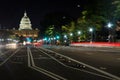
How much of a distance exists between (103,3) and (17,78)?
70905 mm

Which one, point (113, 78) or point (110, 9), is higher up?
point (110, 9)

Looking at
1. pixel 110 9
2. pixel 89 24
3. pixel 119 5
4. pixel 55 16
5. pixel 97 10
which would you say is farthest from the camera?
pixel 55 16

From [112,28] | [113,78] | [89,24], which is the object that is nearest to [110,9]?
[112,28]

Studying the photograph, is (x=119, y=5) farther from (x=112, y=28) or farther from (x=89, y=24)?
(x=89, y=24)

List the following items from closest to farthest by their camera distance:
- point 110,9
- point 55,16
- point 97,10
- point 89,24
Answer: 1. point 110,9
2. point 97,10
3. point 89,24
4. point 55,16

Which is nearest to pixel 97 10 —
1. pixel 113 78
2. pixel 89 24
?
pixel 89 24

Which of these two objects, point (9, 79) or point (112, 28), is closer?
point (9, 79)

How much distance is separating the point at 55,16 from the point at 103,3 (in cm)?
9450

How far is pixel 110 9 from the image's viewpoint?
8231cm

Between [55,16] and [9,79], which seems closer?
[9,79]

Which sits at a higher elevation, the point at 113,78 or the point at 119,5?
the point at 119,5

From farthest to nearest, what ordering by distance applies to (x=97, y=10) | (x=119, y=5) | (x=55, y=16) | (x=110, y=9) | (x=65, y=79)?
(x=55, y=16), (x=97, y=10), (x=110, y=9), (x=119, y=5), (x=65, y=79)

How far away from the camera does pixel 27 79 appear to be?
15820mm

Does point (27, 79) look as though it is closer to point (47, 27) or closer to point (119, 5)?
point (119, 5)
